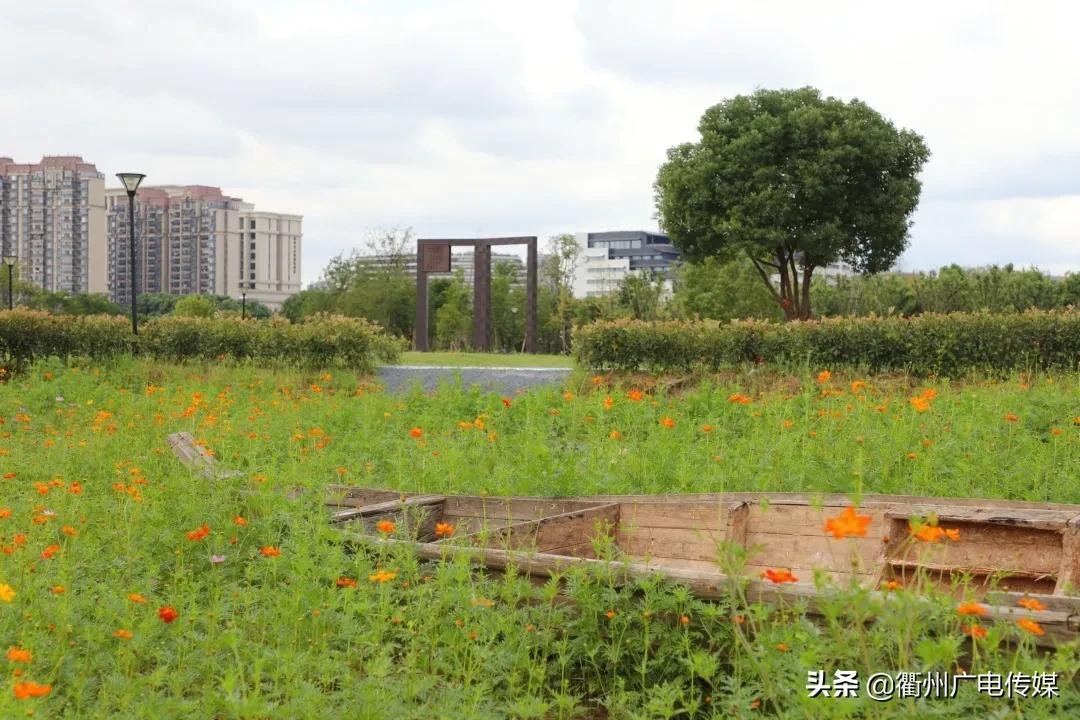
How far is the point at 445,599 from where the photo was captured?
348 centimetres

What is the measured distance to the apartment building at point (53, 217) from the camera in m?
74.1

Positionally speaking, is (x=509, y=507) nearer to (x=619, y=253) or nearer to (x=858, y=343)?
(x=858, y=343)

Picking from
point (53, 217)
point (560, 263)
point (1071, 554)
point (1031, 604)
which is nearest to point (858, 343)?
point (1071, 554)

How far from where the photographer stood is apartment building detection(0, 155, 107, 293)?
74.1 meters

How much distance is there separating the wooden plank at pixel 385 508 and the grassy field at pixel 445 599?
19cm

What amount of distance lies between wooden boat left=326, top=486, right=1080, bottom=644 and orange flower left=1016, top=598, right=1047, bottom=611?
10 cm

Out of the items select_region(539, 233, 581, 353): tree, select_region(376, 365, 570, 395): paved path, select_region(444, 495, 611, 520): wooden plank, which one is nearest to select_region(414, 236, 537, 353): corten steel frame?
select_region(376, 365, 570, 395): paved path

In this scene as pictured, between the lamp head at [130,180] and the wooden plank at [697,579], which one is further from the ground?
the lamp head at [130,180]

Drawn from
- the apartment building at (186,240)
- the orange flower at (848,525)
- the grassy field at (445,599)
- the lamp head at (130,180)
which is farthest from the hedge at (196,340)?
the apartment building at (186,240)

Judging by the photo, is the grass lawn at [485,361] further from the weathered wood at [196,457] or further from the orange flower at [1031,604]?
the orange flower at [1031,604]

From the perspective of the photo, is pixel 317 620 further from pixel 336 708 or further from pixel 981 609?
pixel 981 609

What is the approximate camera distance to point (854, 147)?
26000mm

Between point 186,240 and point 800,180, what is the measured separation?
2999 inches

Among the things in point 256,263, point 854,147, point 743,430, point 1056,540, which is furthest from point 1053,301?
point 256,263
